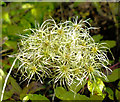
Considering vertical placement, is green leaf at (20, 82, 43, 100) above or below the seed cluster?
below

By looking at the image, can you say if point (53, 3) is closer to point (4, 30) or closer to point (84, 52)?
point (4, 30)

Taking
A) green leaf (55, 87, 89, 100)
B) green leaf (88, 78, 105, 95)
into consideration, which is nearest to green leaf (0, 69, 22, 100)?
green leaf (55, 87, 89, 100)

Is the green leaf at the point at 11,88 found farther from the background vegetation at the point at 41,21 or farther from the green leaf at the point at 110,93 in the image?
the green leaf at the point at 110,93

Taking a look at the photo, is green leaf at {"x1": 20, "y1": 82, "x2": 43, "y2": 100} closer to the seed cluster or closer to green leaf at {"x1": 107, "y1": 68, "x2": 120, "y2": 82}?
the seed cluster

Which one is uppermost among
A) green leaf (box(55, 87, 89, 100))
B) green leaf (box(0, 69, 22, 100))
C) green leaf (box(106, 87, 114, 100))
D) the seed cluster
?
the seed cluster

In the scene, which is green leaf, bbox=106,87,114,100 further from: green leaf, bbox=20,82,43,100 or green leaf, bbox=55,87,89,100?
green leaf, bbox=20,82,43,100

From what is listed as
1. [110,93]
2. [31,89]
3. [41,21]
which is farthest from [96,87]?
[41,21]

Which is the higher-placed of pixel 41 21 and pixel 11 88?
pixel 41 21

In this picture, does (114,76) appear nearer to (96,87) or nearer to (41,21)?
(96,87)

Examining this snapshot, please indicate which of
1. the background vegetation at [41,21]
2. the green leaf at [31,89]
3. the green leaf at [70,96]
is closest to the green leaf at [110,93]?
the background vegetation at [41,21]
